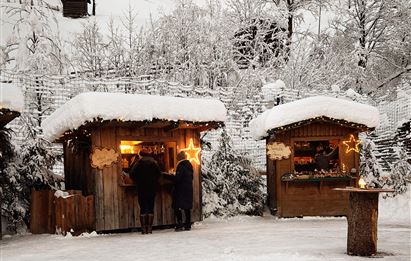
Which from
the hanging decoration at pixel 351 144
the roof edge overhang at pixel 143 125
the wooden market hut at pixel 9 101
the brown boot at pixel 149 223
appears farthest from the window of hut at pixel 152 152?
the hanging decoration at pixel 351 144

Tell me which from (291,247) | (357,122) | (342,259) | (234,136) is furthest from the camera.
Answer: (234,136)

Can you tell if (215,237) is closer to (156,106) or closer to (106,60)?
(156,106)

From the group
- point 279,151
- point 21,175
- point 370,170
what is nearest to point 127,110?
point 21,175

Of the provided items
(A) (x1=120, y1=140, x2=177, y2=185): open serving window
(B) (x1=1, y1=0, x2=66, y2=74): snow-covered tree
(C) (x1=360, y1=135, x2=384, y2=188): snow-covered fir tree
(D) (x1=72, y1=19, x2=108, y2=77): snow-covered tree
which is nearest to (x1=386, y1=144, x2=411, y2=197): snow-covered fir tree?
(C) (x1=360, y1=135, x2=384, y2=188): snow-covered fir tree

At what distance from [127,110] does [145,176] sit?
59.5 inches

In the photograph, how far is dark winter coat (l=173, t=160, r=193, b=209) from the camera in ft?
39.5

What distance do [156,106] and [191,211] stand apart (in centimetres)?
290

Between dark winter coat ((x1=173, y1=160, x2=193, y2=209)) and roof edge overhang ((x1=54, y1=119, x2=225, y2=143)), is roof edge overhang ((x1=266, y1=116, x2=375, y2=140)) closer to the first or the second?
roof edge overhang ((x1=54, y1=119, x2=225, y2=143))

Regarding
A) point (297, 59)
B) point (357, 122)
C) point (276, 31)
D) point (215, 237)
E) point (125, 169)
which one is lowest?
point (215, 237)

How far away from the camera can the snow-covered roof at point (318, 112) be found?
13914 mm

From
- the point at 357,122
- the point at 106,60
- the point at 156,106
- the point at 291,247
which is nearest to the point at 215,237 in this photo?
the point at 291,247

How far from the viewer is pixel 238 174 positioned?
1634 cm

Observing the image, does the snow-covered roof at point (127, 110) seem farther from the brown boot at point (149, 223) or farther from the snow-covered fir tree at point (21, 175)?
the brown boot at point (149, 223)

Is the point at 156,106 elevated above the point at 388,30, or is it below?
below
